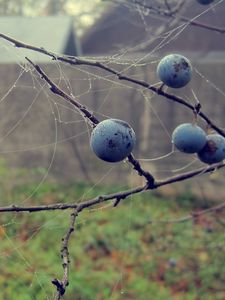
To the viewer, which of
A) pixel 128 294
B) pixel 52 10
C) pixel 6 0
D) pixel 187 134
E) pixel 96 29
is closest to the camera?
pixel 187 134

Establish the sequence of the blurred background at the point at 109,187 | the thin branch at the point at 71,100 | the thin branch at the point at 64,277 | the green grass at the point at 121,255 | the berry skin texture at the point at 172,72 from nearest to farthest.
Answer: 1. the thin branch at the point at 64,277
2. the thin branch at the point at 71,100
3. the berry skin texture at the point at 172,72
4. the green grass at the point at 121,255
5. the blurred background at the point at 109,187

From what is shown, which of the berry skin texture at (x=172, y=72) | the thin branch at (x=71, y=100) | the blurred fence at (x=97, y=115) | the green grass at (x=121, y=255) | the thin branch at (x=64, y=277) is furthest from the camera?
the blurred fence at (x=97, y=115)

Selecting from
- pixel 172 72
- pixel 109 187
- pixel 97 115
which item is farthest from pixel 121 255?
pixel 172 72

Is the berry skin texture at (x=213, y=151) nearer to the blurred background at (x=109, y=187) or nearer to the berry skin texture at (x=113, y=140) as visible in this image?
the berry skin texture at (x=113, y=140)

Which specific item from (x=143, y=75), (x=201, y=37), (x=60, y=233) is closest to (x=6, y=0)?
(x=201, y=37)

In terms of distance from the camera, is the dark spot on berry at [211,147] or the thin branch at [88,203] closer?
the thin branch at [88,203]

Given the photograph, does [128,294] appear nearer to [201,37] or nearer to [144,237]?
[144,237]

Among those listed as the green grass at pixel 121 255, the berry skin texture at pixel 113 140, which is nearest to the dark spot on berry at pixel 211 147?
the berry skin texture at pixel 113 140

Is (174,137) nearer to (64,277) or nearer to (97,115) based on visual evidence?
(64,277)
